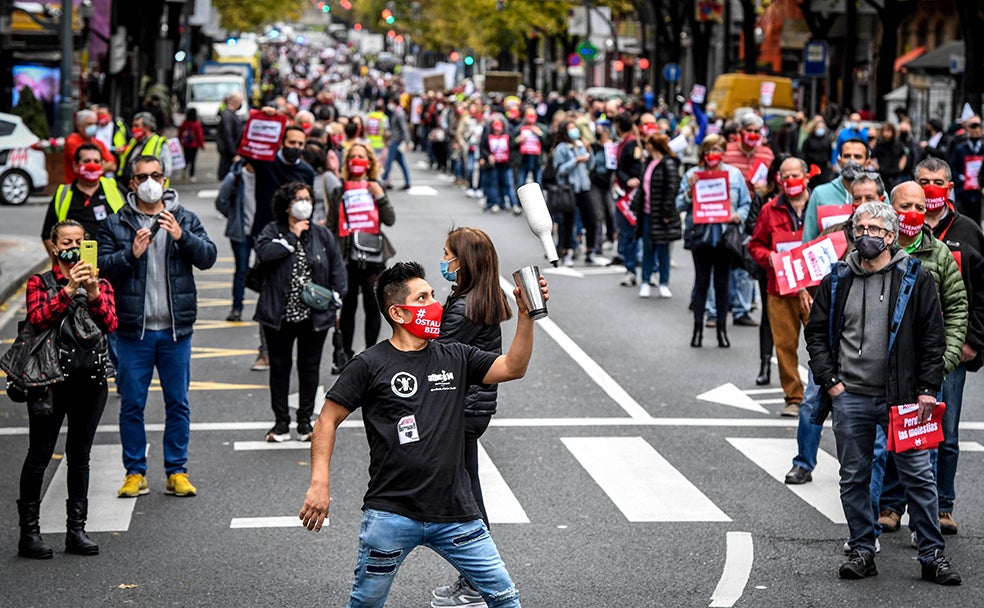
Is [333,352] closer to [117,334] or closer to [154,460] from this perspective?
[154,460]

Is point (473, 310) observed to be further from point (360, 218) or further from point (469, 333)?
point (360, 218)

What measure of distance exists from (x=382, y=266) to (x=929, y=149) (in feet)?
45.7

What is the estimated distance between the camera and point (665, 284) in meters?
18.5

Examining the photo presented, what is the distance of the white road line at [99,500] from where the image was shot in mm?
8953

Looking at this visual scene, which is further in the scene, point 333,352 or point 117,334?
point 333,352

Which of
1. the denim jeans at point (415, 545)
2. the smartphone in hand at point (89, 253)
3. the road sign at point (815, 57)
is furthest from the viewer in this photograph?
the road sign at point (815, 57)

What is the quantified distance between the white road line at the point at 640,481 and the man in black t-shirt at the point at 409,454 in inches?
127

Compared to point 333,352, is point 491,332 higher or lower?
higher

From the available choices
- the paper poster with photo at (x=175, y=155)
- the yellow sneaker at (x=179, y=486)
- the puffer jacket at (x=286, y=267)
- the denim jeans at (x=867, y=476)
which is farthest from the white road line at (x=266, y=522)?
the paper poster with photo at (x=175, y=155)

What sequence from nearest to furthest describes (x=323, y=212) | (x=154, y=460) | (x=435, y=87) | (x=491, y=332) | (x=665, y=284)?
(x=491, y=332)
(x=154, y=460)
(x=323, y=212)
(x=665, y=284)
(x=435, y=87)

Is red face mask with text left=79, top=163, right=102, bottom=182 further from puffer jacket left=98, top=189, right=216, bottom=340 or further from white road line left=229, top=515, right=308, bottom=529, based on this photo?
white road line left=229, top=515, right=308, bottom=529

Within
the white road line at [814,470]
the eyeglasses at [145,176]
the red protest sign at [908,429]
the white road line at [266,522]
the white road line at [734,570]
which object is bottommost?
the white road line at [266,522]

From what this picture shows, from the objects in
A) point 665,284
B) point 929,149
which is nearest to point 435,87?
point 929,149

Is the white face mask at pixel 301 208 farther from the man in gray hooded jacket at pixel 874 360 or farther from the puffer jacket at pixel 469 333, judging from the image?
the man in gray hooded jacket at pixel 874 360
